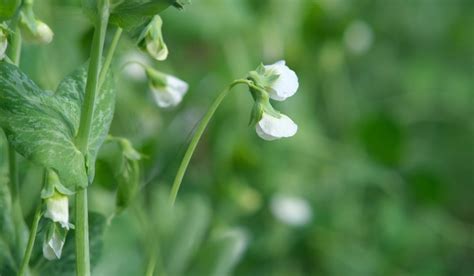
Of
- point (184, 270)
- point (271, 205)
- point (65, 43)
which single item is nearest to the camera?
point (184, 270)

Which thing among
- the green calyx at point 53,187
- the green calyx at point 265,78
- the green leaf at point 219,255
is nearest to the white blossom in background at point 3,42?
the green calyx at point 53,187

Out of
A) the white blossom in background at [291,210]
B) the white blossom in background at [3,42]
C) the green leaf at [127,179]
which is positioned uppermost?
the white blossom in background at [291,210]

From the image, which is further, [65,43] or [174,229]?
[65,43]

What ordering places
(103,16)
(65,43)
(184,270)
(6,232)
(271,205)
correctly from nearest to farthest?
(103,16) < (6,232) < (184,270) < (65,43) < (271,205)

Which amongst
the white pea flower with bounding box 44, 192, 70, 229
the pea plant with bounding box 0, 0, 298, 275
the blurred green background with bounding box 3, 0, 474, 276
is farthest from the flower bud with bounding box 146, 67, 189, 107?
the blurred green background with bounding box 3, 0, 474, 276

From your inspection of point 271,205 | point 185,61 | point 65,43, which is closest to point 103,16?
point 65,43

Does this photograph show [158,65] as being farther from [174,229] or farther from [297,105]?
[174,229]

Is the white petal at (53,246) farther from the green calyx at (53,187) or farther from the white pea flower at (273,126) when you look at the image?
the white pea flower at (273,126)
